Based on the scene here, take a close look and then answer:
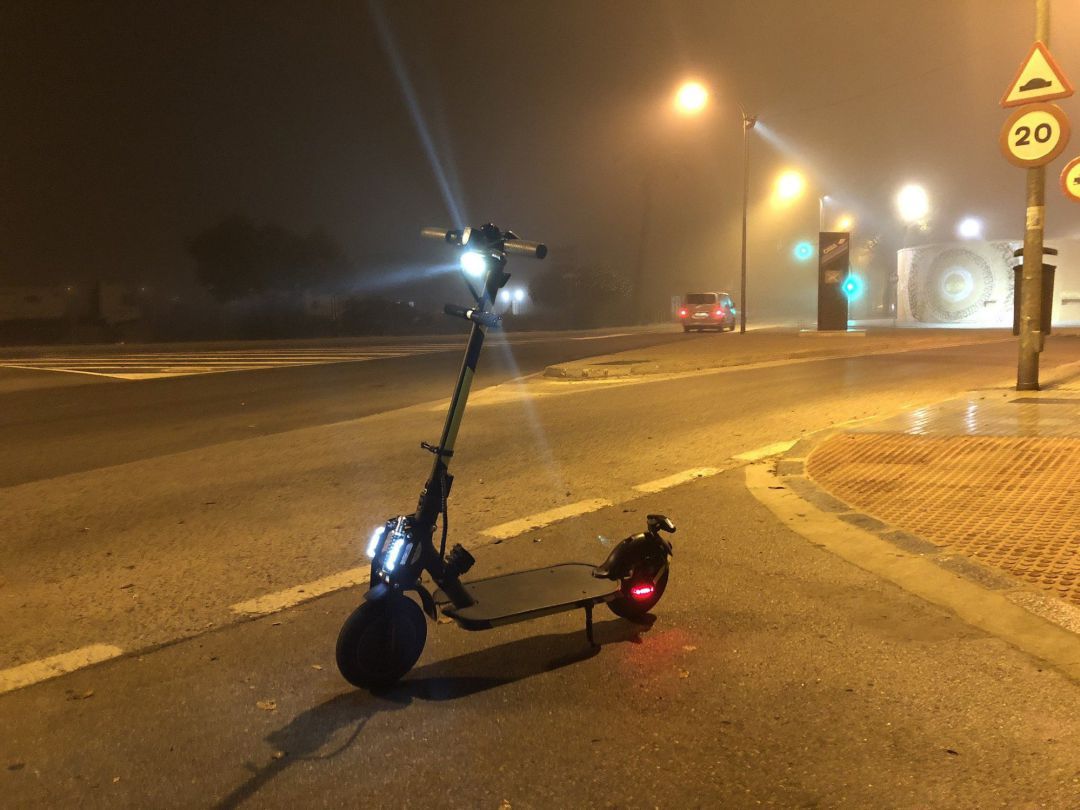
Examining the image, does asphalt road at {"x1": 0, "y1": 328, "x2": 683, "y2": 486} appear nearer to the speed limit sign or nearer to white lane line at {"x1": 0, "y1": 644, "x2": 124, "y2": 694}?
white lane line at {"x1": 0, "y1": 644, "x2": 124, "y2": 694}

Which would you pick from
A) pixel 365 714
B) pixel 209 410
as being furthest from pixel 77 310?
pixel 365 714

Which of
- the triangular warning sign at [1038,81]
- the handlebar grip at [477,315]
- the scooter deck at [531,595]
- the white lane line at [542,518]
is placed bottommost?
the white lane line at [542,518]

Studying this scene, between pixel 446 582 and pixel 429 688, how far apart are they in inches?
19.4

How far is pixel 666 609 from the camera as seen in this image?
522cm

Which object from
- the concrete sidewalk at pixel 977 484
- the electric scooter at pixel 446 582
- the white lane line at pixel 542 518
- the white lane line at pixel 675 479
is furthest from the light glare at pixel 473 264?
the white lane line at pixel 675 479

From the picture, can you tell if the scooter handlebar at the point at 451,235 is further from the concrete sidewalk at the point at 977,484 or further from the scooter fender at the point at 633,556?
the concrete sidewalk at the point at 977,484

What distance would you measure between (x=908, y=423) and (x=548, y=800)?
857cm

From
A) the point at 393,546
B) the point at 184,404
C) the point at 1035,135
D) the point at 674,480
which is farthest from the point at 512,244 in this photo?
Answer: the point at 184,404

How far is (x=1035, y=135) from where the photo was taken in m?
11.1

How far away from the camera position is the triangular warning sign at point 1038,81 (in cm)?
1082

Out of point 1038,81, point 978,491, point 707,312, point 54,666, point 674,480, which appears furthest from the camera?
point 707,312

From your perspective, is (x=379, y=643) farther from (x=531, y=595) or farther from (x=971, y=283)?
(x=971, y=283)

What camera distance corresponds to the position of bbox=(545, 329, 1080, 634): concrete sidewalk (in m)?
5.61

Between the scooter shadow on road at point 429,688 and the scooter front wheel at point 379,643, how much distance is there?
0.33 ft
